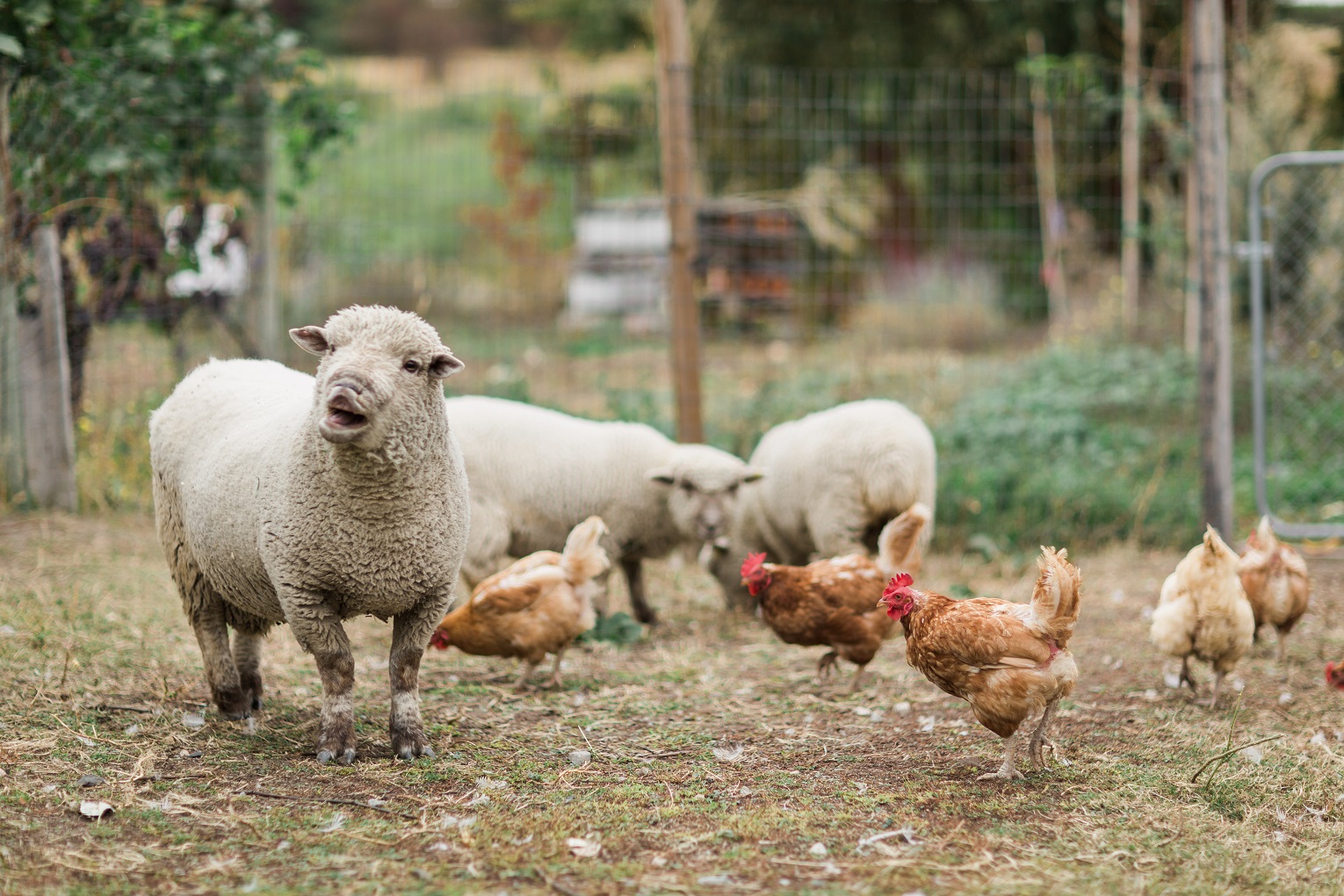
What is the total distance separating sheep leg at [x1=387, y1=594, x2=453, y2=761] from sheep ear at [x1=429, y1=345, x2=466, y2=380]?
0.83m

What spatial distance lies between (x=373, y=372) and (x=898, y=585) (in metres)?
2.04

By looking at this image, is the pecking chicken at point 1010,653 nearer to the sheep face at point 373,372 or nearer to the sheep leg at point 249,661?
the sheep face at point 373,372

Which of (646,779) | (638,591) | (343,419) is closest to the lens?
(343,419)

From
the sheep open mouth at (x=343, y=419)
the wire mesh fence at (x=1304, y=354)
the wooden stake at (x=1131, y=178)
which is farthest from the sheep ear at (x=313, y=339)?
the wooden stake at (x=1131, y=178)

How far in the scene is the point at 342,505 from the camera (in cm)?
411

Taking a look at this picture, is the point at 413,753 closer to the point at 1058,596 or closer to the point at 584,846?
the point at 584,846

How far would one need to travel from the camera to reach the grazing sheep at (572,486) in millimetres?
6387

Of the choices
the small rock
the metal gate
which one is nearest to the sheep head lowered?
the small rock

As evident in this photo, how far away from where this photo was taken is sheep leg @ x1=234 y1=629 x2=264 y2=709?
4.93 m

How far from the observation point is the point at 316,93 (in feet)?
29.7

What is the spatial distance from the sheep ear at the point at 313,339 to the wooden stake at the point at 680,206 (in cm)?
458

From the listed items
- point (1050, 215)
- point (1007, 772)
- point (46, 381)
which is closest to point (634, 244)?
point (1050, 215)

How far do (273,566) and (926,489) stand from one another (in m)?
3.70

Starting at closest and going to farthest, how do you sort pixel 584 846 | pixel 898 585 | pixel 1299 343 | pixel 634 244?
pixel 584 846 < pixel 898 585 < pixel 1299 343 < pixel 634 244
